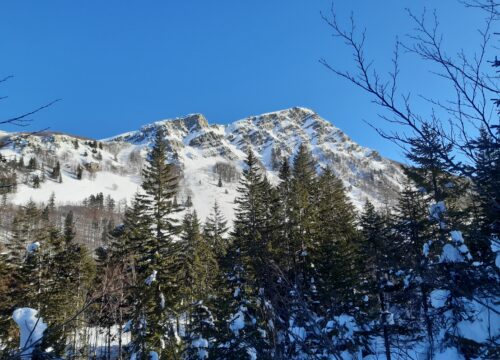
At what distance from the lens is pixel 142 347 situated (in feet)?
58.1

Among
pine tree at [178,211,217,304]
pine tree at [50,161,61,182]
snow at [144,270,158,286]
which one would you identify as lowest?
snow at [144,270,158,286]

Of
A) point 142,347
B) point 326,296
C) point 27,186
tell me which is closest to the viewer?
point 142,347

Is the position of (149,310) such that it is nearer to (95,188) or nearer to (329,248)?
(329,248)

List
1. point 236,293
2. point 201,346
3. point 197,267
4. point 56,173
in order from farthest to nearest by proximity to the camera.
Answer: point 56,173 < point 197,267 < point 236,293 < point 201,346

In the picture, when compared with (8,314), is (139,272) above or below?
above

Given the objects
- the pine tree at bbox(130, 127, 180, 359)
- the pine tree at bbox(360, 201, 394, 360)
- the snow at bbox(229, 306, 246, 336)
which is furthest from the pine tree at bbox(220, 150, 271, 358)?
the pine tree at bbox(360, 201, 394, 360)

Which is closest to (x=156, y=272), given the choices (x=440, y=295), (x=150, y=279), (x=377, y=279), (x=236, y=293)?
(x=150, y=279)

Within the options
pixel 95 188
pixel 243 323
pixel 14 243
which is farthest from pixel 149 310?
pixel 95 188

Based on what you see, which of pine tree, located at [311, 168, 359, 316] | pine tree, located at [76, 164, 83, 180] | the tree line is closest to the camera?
the tree line

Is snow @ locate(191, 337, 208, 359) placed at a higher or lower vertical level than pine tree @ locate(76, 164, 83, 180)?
lower

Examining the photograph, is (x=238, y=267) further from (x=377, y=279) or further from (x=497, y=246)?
(x=497, y=246)

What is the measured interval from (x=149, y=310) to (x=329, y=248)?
11.7 metres

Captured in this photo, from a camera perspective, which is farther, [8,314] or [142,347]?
[8,314]

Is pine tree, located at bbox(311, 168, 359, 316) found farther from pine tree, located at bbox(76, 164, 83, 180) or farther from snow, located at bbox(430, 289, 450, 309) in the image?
pine tree, located at bbox(76, 164, 83, 180)
